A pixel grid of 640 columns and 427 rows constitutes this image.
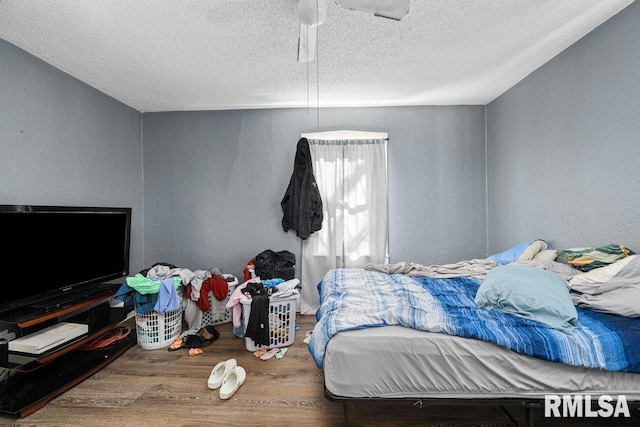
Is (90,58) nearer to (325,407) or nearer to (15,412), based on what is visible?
(15,412)

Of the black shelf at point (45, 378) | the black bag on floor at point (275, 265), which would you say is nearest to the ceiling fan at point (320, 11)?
the black bag on floor at point (275, 265)

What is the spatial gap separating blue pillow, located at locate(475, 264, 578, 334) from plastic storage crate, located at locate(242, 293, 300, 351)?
1521 millimetres

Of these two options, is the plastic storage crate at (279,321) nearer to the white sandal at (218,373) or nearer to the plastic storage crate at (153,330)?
the white sandal at (218,373)

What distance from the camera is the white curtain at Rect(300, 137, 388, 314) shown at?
11.0 feet

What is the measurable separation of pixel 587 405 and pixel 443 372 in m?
0.66

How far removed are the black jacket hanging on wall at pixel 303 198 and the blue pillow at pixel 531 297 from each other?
191 centimetres

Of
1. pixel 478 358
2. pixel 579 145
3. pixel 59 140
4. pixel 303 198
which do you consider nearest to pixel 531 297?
pixel 478 358

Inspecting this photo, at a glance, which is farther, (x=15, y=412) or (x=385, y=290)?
(x=385, y=290)

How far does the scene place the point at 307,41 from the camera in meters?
1.73

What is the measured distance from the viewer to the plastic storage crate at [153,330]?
2.51m

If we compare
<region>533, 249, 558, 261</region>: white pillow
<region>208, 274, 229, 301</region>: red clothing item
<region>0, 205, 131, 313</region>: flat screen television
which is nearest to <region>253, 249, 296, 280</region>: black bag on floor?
<region>208, 274, 229, 301</region>: red clothing item

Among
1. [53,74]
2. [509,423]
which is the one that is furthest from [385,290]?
[53,74]

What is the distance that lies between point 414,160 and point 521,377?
2497 mm

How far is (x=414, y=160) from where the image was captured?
134 inches
